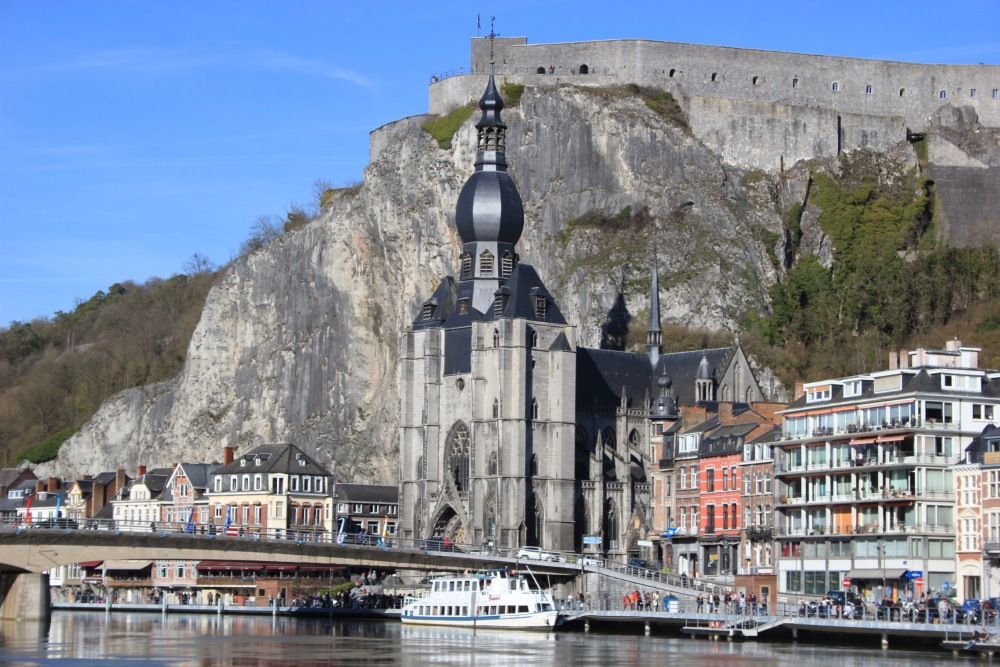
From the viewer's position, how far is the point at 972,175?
435ft

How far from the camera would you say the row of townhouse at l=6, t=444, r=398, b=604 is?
109000 millimetres

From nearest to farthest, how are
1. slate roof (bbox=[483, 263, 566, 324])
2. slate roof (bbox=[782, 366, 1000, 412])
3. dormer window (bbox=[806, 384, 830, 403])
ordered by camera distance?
slate roof (bbox=[782, 366, 1000, 412]) → dormer window (bbox=[806, 384, 830, 403]) → slate roof (bbox=[483, 263, 566, 324])

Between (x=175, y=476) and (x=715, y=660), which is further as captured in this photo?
(x=175, y=476)

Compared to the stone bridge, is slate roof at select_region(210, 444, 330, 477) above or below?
above

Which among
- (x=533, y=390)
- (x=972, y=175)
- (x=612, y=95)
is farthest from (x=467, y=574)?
(x=972, y=175)

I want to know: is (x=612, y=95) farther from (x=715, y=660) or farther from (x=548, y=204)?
(x=715, y=660)

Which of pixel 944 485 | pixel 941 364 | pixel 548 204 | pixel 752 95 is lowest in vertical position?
pixel 944 485

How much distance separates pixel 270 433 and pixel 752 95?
1568 inches

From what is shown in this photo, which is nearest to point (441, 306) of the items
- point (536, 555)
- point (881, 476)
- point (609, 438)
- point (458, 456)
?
point (458, 456)

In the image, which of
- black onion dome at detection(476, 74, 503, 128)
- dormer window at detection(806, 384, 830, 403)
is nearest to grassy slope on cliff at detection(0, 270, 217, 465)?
black onion dome at detection(476, 74, 503, 128)

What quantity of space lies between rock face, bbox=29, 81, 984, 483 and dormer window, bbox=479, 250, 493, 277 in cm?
1197

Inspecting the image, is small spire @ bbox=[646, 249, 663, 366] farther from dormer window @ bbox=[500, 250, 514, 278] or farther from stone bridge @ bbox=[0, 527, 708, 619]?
stone bridge @ bbox=[0, 527, 708, 619]

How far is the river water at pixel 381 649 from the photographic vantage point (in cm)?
6391

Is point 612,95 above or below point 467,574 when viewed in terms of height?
above
